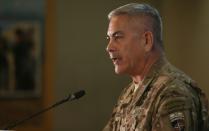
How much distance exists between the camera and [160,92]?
2076 millimetres

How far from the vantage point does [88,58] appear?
511cm

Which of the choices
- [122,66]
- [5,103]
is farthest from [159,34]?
[5,103]

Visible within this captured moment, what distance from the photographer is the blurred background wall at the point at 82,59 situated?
198 inches

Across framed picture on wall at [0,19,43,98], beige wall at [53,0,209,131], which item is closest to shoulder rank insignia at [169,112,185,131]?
beige wall at [53,0,209,131]

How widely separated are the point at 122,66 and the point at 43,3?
9.39 feet

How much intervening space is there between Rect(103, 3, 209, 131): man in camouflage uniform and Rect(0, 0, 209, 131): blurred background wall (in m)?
2.67

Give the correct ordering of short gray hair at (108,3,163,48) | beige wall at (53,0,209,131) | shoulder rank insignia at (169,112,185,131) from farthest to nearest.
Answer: beige wall at (53,0,209,131), short gray hair at (108,3,163,48), shoulder rank insignia at (169,112,185,131)

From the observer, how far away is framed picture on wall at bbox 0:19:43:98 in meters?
5.07

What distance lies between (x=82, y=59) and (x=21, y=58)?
1.81 ft

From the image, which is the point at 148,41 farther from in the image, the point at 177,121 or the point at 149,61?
the point at 177,121

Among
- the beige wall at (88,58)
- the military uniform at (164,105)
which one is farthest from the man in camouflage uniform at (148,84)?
the beige wall at (88,58)

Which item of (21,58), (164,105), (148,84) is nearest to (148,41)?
(148,84)

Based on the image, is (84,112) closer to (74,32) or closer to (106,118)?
(106,118)

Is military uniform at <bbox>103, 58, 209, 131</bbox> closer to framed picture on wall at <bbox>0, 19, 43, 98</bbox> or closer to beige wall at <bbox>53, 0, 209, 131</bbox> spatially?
beige wall at <bbox>53, 0, 209, 131</bbox>
